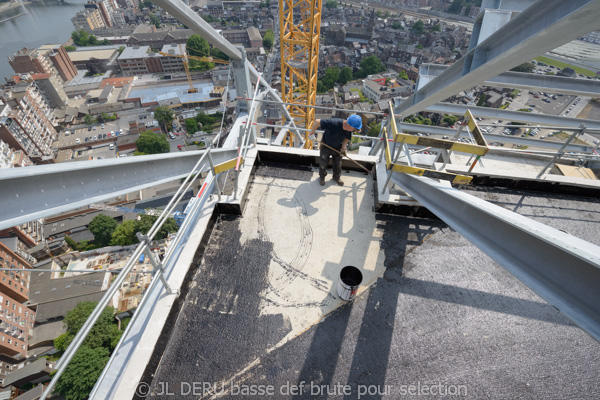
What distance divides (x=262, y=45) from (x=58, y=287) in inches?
2683

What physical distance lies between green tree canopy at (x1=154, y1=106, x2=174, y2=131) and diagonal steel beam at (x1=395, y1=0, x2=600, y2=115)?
5142 centimetres

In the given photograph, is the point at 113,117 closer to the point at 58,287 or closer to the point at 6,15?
the point at 58,287

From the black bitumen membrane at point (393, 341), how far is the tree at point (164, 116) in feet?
166

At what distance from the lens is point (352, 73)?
59.4m

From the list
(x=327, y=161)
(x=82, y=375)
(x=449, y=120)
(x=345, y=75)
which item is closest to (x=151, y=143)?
(x=82, y=375)

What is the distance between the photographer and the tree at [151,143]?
4112 centimetres

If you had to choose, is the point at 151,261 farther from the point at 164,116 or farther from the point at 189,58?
the point at 189,58

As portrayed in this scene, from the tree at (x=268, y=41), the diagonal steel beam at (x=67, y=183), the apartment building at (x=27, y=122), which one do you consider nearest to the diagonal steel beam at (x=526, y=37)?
the diagonal steel beam at (x=67, y=183)

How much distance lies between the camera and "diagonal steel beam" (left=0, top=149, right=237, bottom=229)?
5.53 feet

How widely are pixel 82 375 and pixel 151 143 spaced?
33.1 m

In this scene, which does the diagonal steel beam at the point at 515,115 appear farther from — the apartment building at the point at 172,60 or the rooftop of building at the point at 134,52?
the rooftop of building at the point at 134,52

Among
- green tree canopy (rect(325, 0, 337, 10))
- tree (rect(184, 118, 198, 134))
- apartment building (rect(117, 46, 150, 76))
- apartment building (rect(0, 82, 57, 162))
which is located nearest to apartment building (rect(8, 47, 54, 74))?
apartment building (rect(0, 82, 57, 162))

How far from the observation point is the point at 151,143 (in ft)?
136

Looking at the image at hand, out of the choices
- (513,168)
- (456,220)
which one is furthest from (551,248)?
(513,168)
